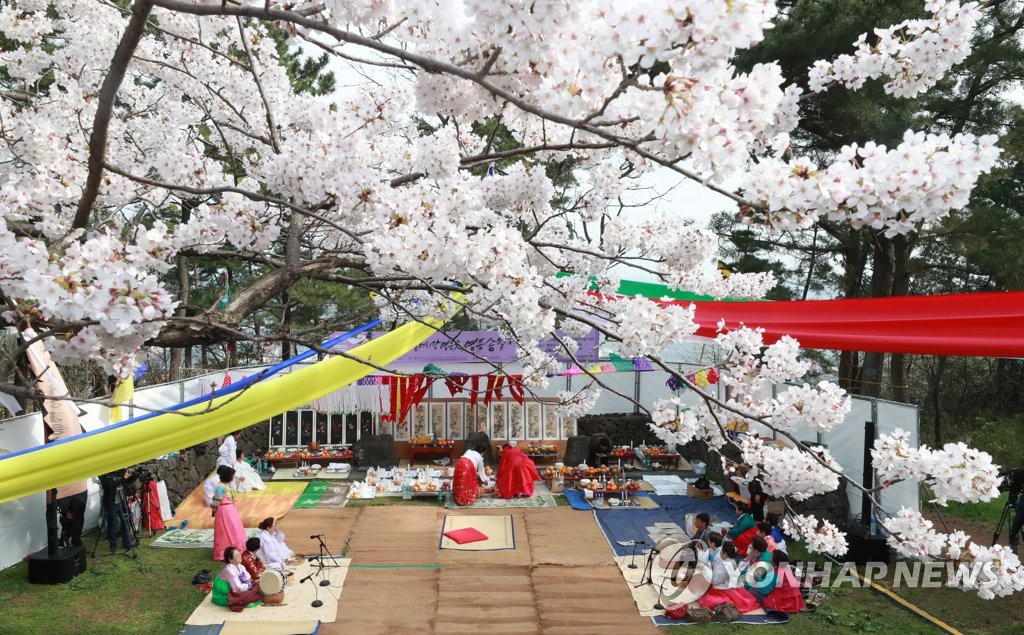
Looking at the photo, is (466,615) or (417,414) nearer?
(466,615)

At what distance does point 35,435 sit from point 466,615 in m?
4.72

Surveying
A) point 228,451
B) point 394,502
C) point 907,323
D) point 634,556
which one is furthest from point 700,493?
point 228,451

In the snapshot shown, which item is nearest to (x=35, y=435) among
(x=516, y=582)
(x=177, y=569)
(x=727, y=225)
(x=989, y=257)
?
(x=177, y=569)

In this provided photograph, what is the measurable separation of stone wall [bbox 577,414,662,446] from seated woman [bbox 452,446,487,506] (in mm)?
3022

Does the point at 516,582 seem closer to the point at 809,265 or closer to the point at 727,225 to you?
the point at 727,225

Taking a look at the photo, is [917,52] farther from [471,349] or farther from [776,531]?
[471,349]

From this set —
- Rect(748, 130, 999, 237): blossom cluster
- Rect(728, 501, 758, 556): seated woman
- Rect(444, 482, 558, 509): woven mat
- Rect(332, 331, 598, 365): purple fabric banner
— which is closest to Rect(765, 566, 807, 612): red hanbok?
Rect(728, 501, 758, 556): seated woman

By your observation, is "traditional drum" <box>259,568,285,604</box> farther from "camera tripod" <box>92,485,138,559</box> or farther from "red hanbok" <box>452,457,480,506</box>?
"red hanbok" <box>452,457,480,506</box>

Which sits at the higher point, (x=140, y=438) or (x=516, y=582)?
(x=140, y=438)

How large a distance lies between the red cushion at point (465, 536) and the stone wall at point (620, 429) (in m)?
4.35

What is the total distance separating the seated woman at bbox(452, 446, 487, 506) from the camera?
30.7 feet

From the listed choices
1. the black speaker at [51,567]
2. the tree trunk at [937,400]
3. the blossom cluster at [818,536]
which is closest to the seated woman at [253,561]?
the black speaker at [51,567]

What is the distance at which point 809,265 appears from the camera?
13.6m

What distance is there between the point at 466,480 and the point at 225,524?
3.09 meters
